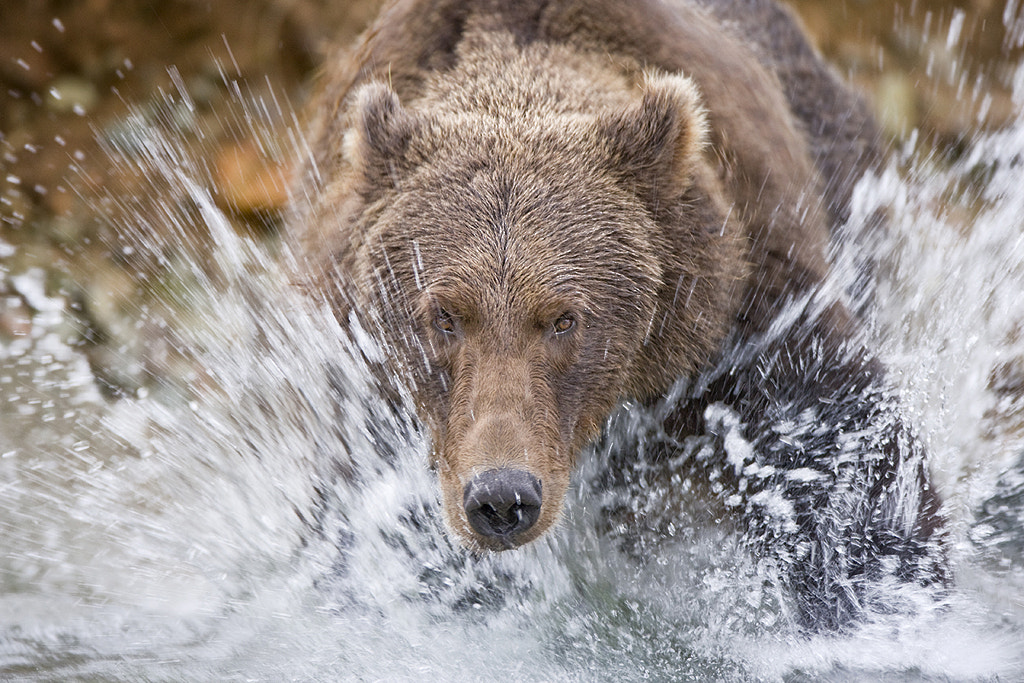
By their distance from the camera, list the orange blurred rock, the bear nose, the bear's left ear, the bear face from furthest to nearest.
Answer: the orange blurred rock < the bear's left ear < the bear face < the bear nose

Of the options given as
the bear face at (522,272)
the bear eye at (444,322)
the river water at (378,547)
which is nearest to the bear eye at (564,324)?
the bear face at (522,272)

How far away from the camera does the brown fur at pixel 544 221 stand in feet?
10.6

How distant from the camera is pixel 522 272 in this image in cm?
324

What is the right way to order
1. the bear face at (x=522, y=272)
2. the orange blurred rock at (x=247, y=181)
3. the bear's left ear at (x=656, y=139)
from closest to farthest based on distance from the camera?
1. the bear face at (x=522, y=272)
2. the bear's left ear at (x=656, y=139)
3. the orange blurred rock at (x=247, y=181)

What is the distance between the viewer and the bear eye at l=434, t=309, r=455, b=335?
128 inches

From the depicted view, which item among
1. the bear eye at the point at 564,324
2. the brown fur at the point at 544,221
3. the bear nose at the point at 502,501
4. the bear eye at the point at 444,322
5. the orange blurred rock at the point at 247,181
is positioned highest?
the orange blurred rock at the point at 247,181

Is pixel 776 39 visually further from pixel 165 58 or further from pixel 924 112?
pixel 165 58

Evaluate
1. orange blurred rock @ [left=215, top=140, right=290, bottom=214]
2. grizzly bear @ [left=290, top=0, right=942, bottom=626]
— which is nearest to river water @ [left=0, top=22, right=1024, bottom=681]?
grizzly bear @ [left=290, top=0, right=942, bottom=626]

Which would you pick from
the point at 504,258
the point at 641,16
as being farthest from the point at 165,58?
the point at 504,258

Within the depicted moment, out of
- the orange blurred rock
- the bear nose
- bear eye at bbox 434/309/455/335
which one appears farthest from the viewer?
the orange blurred rock

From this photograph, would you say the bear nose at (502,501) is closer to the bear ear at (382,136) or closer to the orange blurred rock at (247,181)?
the bear ear at (382,136)

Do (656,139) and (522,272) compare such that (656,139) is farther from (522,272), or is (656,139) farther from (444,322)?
(444,322)

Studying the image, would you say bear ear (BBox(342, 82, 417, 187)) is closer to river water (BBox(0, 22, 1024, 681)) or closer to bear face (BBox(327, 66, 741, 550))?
bear face (BBox(327, 66, 741, 550))

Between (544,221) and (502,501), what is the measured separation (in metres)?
0.91
